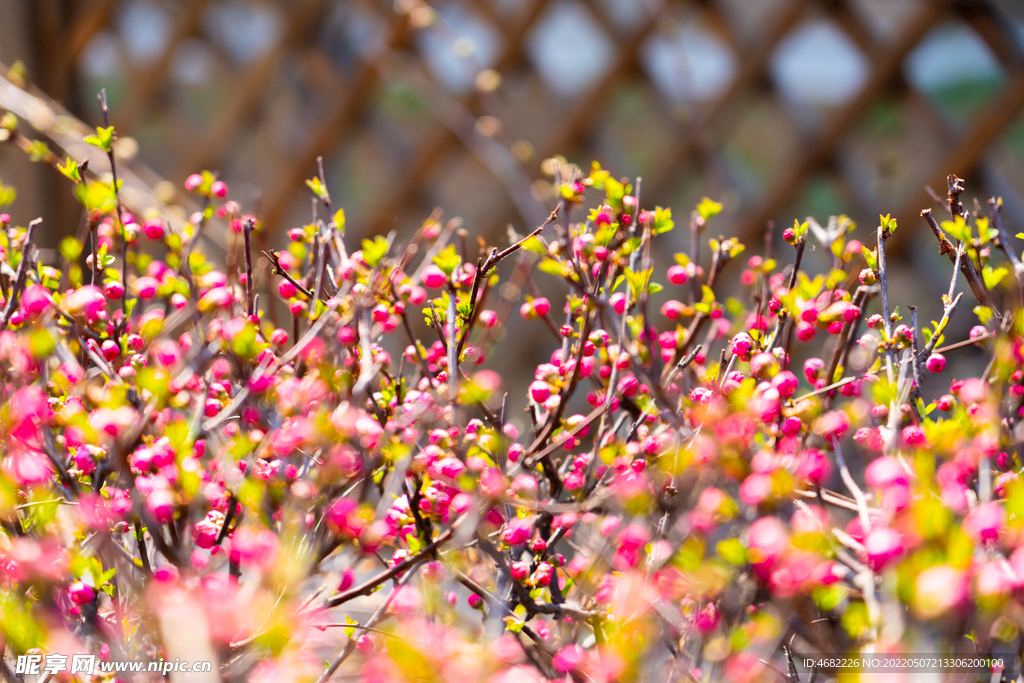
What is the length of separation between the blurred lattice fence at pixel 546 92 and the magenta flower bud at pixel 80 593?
0.88 metres

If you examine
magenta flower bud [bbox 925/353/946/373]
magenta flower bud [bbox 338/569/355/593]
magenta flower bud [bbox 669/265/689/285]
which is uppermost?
magenta flower bud [bbox 669/265/689/285]

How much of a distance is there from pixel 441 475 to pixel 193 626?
0.11 metres

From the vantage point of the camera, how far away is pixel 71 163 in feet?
1.13

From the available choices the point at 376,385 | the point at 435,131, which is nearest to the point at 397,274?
the point at 376,385

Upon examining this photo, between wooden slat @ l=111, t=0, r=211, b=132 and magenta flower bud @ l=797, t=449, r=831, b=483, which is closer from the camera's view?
magenta flower bud @ l=797, t=449, r=831, b=483

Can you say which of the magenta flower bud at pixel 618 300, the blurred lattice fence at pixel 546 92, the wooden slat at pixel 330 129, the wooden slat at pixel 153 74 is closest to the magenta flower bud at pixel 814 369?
the magenta flower bud at pixel 618 300

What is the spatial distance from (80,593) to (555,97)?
3.91 ft

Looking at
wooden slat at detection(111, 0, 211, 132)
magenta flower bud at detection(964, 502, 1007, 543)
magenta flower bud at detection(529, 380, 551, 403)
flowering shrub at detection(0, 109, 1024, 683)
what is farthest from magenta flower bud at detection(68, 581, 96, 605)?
wooden slat at detection(111, 0, 211, 132)

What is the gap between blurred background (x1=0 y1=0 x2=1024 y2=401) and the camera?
43.3 inches

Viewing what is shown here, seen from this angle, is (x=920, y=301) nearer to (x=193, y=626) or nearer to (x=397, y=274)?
(x=397, y=274)

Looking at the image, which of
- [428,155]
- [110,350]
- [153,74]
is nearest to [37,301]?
[110,350]

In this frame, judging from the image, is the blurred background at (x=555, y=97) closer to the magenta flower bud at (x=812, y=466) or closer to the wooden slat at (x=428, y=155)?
Result: the wooden slat at (x=428, y=155)

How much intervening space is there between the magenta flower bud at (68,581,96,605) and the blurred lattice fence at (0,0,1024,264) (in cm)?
88

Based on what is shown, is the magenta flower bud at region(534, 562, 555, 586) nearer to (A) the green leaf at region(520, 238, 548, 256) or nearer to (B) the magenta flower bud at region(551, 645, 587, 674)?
(B) the magenta flower bud at region(551, 645, 587, 674)
